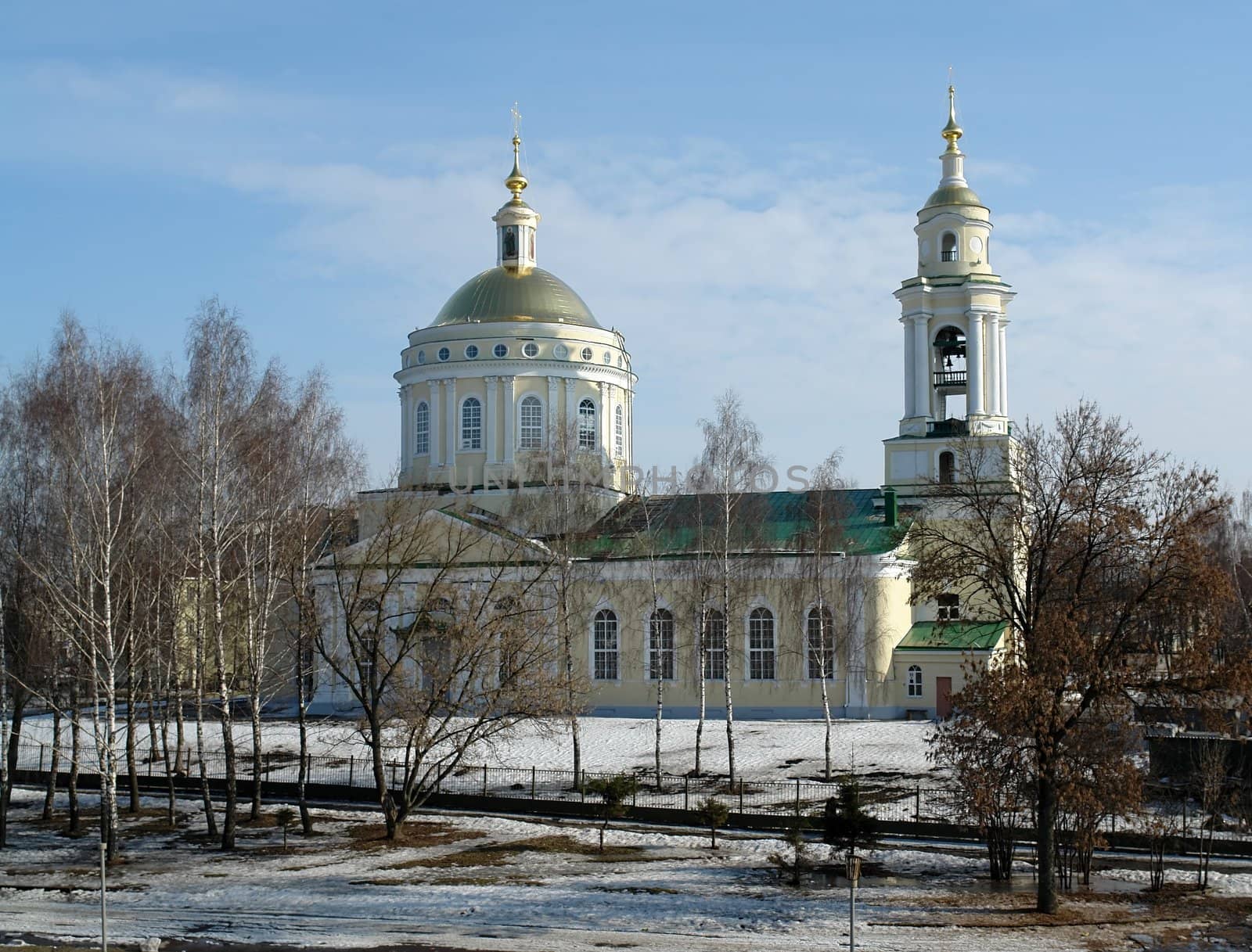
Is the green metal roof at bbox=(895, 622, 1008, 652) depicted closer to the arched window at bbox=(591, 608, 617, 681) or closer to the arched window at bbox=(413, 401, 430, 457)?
the arched window at bbox=(591, 608, 617, 681)

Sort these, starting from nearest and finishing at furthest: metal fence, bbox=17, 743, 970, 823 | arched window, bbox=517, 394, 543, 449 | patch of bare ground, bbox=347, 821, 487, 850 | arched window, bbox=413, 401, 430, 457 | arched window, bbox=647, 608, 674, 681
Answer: patch of bare ground, bbox=347, 821, 487, 850 < metal fence, bbox=17, 743, 970, 823 < arched window, bbox=647, 608, 674, 681 < arched window, bbox=517, 394, 543, 449 < arched window, bbox=413, 401, 430, 457

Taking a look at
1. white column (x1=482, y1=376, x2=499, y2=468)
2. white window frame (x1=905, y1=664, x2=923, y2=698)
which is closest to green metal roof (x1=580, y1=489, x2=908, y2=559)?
white window frame (x1=905, y1=664, x2=923, y2=698)

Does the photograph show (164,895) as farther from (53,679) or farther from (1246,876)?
(1246,876)

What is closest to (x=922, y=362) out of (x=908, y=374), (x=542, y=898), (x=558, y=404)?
(x=908, y=374)

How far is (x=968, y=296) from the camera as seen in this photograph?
45.7 metres

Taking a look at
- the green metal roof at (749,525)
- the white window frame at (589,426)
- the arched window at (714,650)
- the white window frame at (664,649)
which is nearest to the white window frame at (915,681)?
the green metal roof at (749,525)

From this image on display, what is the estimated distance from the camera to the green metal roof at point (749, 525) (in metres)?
39.7

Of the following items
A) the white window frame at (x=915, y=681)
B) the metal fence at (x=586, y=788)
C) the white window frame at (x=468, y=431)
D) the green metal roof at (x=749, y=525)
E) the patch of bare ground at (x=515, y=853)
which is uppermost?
the white window frame at (x=468, y=431)

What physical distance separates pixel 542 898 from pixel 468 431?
3301 centimetres

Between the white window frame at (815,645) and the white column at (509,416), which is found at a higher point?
the white column at (509,416)

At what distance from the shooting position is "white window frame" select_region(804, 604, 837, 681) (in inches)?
1652

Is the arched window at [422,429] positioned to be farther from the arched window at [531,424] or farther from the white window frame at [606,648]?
the white window frame at [606,648]

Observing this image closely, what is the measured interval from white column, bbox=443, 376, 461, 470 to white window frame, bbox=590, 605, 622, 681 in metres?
9.93

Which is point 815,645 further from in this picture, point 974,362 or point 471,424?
point 471,424
